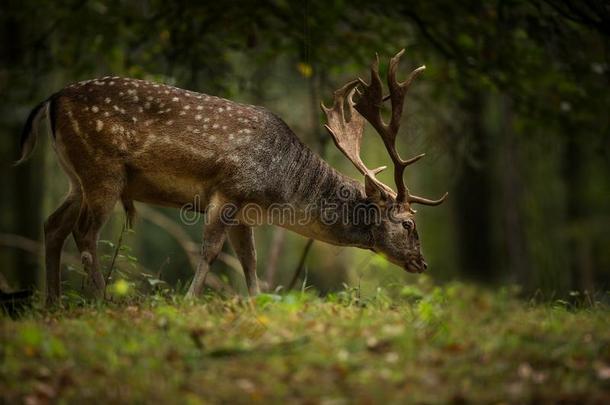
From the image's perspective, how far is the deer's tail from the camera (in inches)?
307

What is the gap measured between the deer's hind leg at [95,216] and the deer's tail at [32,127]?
33.7 inches

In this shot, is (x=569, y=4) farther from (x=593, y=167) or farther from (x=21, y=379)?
(x=593, y=167)

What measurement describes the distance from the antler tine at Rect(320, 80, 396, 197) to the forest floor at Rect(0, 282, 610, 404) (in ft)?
8.26

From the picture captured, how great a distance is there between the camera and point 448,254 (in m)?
29.3

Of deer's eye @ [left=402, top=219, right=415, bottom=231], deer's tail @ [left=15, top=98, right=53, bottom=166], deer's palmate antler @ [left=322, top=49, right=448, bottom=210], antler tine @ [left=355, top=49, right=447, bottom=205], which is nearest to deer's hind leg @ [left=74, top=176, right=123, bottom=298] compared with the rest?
deer's tail @ [left=15, top=98, right=53, bottom=166]

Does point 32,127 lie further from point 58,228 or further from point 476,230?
Answer: point 476,230

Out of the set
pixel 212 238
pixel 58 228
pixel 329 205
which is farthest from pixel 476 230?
pixel 58 228

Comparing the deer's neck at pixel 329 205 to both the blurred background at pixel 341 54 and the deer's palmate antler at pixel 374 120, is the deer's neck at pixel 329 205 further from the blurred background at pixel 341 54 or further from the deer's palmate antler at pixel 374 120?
the blurred background at pixel 341 54

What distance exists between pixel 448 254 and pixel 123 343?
81.4ft

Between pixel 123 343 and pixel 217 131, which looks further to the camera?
pixel 217 131

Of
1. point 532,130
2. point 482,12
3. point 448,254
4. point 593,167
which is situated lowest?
point 448,254

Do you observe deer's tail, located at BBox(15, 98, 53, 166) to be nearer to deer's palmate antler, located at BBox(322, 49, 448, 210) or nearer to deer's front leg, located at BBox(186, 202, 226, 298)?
deer's front leg, located at BBox(186, 202, 226, 298)

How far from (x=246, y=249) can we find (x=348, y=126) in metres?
1.79

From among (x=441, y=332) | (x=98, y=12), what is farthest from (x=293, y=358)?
(x=98, y=12)
